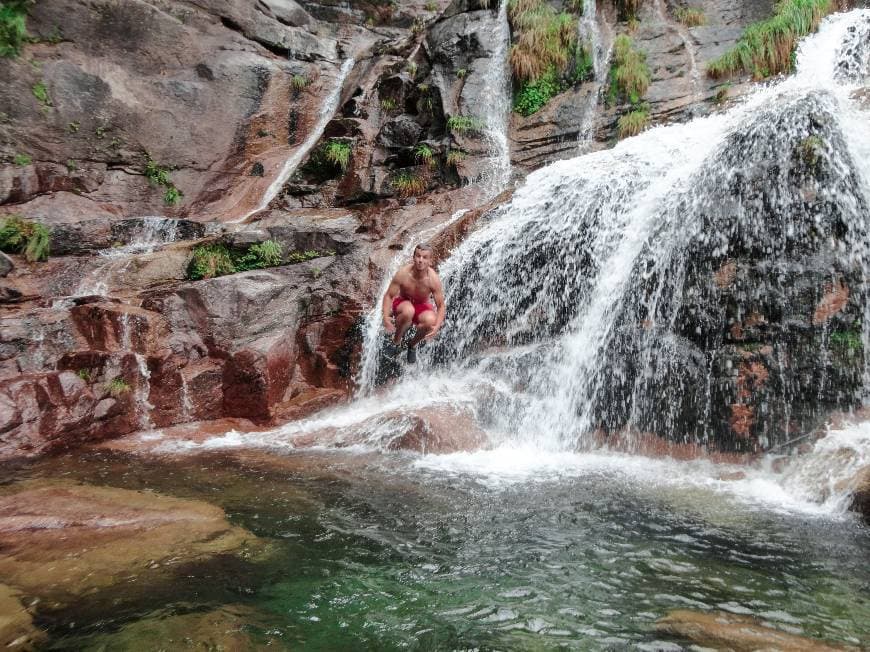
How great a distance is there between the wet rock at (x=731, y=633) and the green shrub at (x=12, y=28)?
17.0 metres

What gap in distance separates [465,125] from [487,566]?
10801 mm

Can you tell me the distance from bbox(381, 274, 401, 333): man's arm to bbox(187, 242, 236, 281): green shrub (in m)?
3.78

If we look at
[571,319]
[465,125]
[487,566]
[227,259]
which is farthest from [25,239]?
[487,566]

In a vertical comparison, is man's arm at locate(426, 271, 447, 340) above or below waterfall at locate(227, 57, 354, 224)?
below

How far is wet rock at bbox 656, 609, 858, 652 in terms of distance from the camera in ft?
9.32

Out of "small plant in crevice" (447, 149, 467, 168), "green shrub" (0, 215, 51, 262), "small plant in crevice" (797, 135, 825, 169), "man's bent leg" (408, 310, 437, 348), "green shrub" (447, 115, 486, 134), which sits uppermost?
"green shrub" (447, 115, 486, 134)

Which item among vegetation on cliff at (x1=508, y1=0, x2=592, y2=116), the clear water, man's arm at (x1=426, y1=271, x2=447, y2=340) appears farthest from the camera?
vegetation on cliff at (x1=508, y1=0, x2=592, y2=116)

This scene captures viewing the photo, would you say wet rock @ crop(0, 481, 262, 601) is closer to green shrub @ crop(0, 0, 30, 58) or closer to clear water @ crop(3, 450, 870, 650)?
clear water @ crop(3, 450, 870, 650)

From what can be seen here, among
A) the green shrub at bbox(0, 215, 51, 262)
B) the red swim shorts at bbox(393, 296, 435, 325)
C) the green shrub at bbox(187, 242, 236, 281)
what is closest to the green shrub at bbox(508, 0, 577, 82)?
the green shrub at bbox(187, 242, 236, 281)

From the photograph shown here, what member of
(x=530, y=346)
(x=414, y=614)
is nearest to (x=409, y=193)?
(x=530, y=346)

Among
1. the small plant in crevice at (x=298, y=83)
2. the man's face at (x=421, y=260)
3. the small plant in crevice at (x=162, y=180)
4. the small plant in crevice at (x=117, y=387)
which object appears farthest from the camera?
the small plant in crevice at (x=298, y=83)

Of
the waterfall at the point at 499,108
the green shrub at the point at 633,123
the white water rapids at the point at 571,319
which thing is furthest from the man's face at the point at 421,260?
the green shrub at the point at 633,123

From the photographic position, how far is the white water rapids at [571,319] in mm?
6395

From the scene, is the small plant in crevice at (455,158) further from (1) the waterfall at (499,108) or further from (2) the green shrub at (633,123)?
(2) the green shrub at (633,123)
